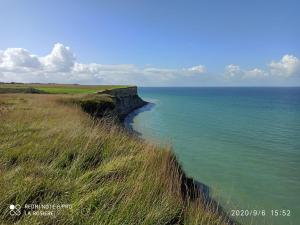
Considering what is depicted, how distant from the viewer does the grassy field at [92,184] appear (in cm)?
406

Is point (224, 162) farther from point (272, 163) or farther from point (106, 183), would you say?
point (106, 183)

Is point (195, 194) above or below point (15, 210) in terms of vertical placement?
below

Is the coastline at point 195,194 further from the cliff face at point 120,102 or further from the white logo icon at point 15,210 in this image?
the cliff face at point 120,102

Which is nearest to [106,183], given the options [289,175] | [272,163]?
[289,175]

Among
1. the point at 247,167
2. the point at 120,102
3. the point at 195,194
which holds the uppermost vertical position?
the point at 195,194

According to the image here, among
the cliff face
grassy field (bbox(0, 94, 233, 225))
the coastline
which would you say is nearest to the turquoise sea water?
the coastline

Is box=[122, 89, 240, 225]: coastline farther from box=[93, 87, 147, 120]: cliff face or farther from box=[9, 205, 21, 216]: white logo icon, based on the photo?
box=[93, 87, 147, 120]: cliff face

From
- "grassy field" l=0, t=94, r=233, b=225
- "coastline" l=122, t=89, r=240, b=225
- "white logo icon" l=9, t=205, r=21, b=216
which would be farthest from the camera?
"coastline" l=122, t=89, r=240, b=225

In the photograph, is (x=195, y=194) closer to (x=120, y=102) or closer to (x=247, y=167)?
(x=247, y=167)

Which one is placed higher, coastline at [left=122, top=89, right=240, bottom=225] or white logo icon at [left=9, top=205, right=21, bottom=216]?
white logo icon at [left=9, top=205, right=21, bottom=216]

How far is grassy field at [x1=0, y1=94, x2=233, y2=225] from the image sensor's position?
406 centimetres

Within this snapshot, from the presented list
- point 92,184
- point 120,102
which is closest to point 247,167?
point 92,184

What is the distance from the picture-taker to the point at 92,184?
16.6 ft

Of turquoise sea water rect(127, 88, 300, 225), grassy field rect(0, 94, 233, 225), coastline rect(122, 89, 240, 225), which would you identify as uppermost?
grassy field rect(0, 94, 233, 225)
